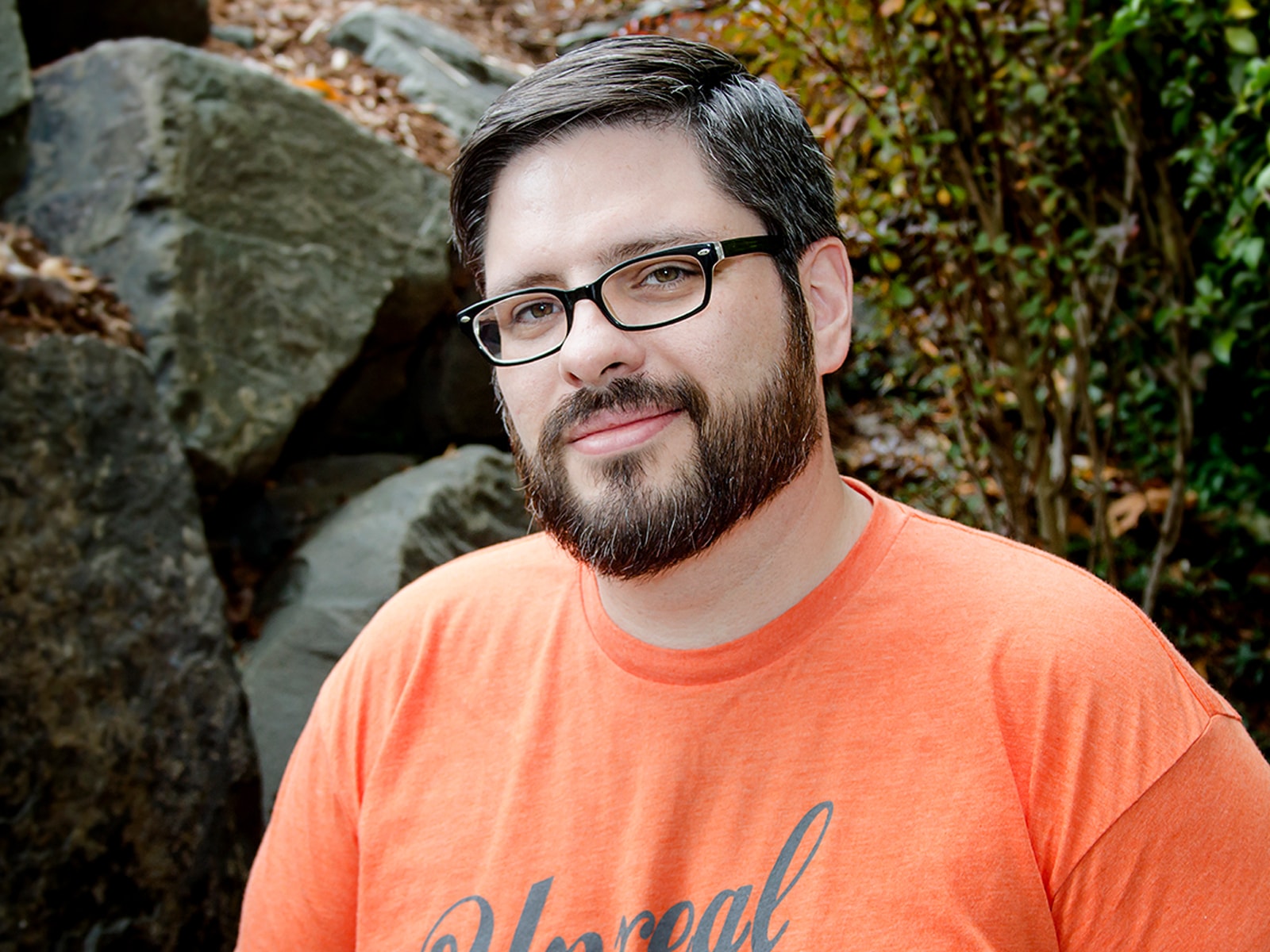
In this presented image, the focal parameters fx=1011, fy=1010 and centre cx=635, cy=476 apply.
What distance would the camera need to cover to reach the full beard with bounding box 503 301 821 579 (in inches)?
54.3

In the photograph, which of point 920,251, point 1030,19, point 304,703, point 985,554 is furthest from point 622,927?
point 1030,19

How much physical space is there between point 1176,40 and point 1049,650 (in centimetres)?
235

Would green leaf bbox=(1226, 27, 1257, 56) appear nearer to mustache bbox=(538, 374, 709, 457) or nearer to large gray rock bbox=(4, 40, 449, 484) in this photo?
mustache bbox=(538, 374, 709, 457)

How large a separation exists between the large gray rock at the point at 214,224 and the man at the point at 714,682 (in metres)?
2.13

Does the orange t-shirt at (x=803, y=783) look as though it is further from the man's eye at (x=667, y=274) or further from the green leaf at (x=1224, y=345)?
the green leaf at (x=1224, y=345)

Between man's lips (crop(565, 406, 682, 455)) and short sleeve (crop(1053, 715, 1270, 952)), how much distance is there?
0.74m

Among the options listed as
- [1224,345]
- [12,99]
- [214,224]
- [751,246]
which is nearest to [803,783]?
[751,246]

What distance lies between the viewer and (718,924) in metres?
1.24

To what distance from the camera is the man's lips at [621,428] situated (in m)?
1.39

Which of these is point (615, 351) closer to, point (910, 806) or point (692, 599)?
point (692, 599)

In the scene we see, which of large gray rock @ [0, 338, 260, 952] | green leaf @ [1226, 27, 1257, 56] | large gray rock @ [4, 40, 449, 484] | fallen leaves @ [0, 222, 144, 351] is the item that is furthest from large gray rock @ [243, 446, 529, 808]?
green leaf @ [1226, 27, 1257, 56]

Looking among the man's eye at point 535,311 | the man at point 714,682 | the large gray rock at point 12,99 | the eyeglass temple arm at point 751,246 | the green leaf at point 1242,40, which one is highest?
the large gray rock at point 12,99

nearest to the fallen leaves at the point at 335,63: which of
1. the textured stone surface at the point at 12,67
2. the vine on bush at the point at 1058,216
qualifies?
the textured stone surface at the point at 12,67

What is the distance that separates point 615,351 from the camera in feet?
4.52
